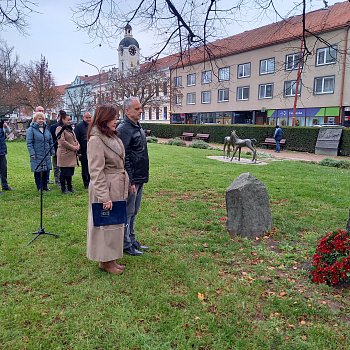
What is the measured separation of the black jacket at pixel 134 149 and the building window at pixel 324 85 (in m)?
30.6

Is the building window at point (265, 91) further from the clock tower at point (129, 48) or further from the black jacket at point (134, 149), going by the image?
the black jacket at point (134, 149)

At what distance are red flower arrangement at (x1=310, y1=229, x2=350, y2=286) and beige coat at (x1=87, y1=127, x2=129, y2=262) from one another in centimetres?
211

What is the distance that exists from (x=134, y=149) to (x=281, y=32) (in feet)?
33.4

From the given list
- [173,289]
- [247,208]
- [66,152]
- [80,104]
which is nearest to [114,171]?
[173,289]

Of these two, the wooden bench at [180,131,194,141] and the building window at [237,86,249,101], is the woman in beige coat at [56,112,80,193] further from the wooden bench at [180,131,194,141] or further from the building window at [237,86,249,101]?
the building window at [237,86,249,101]

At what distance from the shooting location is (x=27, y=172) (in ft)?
32.8

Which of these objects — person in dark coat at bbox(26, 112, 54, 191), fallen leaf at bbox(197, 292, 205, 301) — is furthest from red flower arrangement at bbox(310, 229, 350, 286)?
person in dark coat at bbox(26, 112, 54, 191)

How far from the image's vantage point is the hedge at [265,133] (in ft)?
64.5

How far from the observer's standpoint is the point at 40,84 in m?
33.8

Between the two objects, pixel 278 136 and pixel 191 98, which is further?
pixel 191 98

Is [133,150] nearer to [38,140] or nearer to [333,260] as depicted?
[333,260]

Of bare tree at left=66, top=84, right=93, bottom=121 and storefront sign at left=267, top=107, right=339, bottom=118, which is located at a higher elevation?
bare tree at left=66, top=84, right=93, bottom=121

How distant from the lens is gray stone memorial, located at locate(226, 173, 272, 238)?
468 cm

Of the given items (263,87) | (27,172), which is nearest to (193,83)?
(263,87)
